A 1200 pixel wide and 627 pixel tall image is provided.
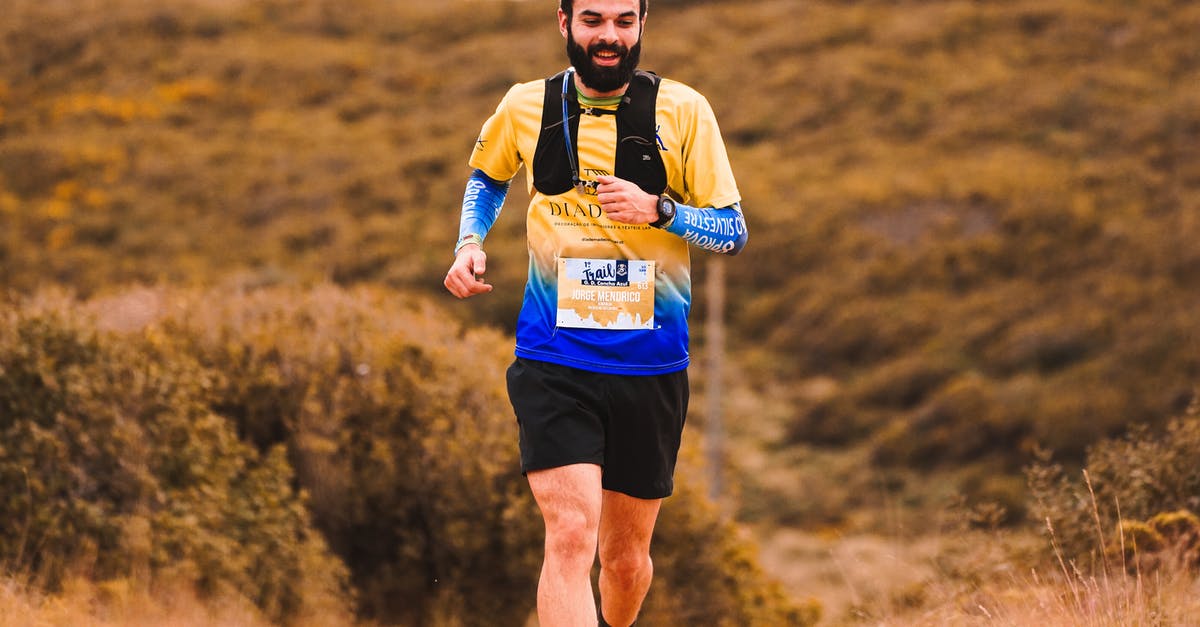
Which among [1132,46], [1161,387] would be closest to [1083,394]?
[1161,387]

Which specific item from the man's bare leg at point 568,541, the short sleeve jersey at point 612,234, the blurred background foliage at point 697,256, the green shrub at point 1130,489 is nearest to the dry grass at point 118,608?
the blurred background foliage at point 697,256

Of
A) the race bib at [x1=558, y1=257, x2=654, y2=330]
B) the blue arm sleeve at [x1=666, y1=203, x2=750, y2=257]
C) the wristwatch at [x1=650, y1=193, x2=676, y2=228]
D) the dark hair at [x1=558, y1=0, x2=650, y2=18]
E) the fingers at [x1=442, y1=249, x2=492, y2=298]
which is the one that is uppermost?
the dark hair at [x1=558, y1=0, x2=650, y2=18]

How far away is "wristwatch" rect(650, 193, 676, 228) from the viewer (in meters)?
3.91

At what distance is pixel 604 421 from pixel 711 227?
0.66 metres

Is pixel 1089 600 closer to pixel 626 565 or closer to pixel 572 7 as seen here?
pixel 626 565

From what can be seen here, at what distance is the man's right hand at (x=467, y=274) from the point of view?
3990 millimetres

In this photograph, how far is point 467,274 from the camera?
4.05 meters

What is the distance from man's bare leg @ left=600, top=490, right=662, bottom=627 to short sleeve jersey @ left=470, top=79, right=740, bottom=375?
44 cm

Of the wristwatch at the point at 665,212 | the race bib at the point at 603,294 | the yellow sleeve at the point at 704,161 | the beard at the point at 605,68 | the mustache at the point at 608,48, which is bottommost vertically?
the race bib at the point at 603,294

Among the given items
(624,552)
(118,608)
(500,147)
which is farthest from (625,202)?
(118,608)

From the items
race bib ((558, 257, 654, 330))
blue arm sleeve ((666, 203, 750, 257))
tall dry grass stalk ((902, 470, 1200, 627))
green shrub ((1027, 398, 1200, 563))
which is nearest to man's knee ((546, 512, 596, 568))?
race bib ((558, 257, 654, 330))

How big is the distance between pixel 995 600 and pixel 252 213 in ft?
145

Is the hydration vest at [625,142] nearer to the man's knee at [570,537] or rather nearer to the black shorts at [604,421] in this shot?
the black shorts at [604,421]

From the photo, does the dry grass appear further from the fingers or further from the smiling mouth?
the smiling mouth
